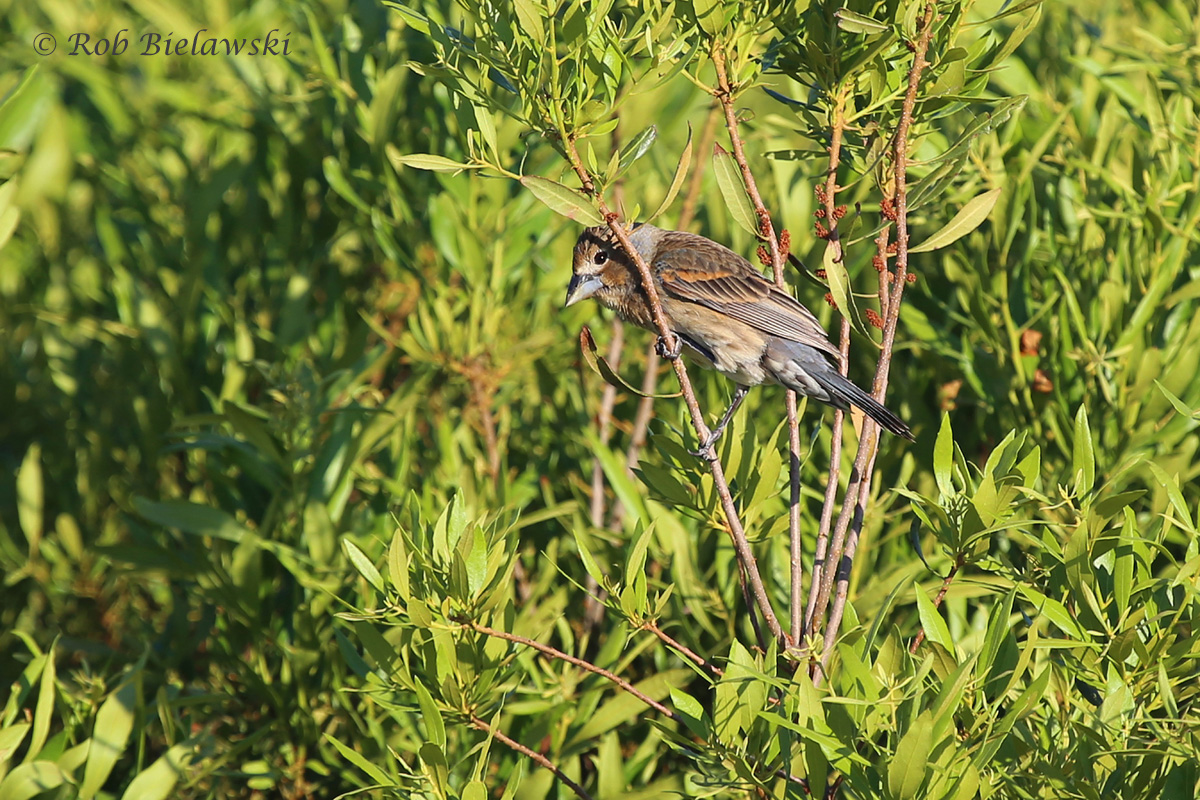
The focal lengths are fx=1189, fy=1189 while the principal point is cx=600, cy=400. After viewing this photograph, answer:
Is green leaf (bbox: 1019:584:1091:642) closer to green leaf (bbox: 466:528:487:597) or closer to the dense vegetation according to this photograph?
the dense vegetation

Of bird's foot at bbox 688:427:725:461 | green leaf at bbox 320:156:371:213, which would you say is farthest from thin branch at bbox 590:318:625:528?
bird's foot at bbox 688:427:725:461

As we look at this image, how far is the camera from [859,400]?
2576 mm

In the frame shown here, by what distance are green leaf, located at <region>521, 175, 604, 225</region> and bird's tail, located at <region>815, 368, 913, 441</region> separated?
0.62 meters

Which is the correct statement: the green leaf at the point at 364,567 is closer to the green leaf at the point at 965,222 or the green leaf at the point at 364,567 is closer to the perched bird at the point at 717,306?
the perched bird at the point at 717,306

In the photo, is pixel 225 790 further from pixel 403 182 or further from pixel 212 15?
pixel 212 15

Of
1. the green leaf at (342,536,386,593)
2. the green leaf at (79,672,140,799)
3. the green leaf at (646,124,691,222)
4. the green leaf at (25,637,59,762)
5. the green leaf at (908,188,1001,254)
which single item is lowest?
the green leaf at (79,672,140,799)

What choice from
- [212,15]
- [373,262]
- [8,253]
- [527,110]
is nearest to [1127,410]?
[527,110]

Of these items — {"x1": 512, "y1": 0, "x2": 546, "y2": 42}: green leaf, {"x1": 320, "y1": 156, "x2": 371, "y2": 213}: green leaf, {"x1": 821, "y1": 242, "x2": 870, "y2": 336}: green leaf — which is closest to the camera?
{"x1": 512, "y1": 0, "x2": 546, "y2": 42}: green leaf

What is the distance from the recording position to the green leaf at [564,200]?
6.62ft

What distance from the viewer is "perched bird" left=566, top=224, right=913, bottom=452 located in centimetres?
311

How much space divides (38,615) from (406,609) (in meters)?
3.00

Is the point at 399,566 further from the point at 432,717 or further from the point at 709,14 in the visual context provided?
the point at 709,14

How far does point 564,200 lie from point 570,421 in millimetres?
1999

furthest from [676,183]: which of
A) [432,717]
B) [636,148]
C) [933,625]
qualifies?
[432,717]
